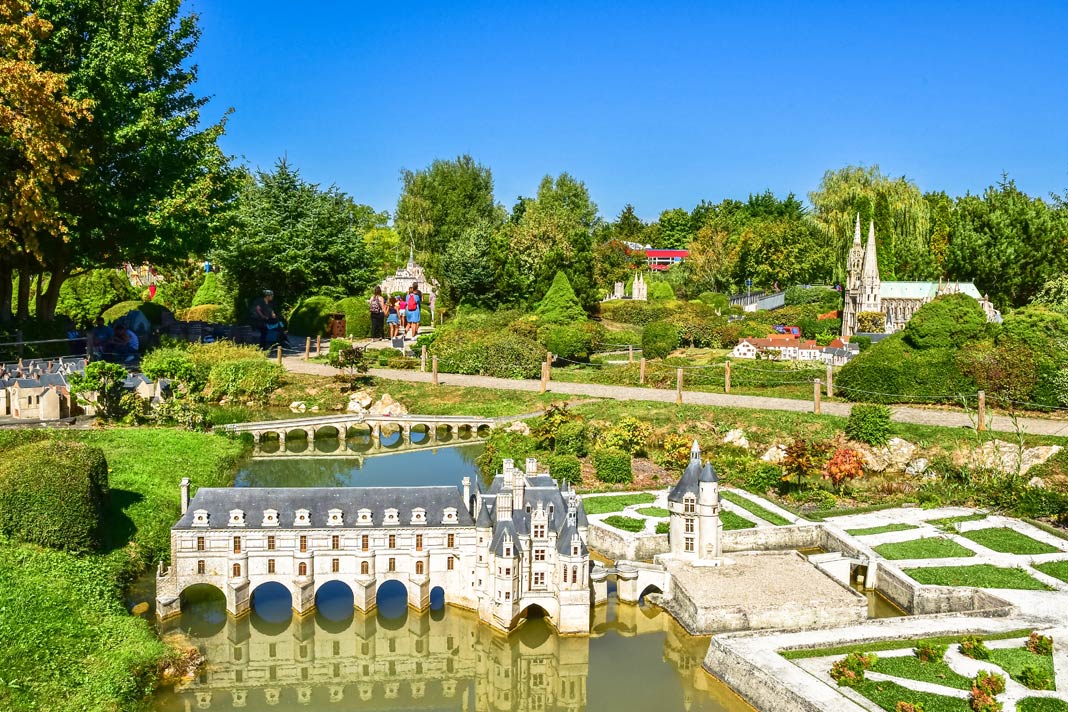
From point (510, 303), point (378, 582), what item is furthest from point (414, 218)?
point (378, 582)

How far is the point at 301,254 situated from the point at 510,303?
50.6 feet

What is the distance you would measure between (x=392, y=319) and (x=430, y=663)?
40195mm

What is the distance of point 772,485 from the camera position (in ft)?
104

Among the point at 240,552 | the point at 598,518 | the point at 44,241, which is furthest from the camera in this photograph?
the point at 44,241

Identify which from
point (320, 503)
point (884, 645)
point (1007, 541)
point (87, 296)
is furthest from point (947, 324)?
point (87, 296)

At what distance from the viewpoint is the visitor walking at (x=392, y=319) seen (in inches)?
2330

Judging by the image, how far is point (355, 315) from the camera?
6053 centimetres

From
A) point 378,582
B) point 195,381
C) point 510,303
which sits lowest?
point 378,582

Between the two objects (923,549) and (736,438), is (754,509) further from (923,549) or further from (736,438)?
(736,438)

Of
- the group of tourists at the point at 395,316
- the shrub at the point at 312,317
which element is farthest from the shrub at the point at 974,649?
the shrub at the point at 312,317

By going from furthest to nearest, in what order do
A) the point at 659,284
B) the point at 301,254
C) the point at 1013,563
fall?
the point at 659,284 → the point at 301,254 → the point at 1013,563

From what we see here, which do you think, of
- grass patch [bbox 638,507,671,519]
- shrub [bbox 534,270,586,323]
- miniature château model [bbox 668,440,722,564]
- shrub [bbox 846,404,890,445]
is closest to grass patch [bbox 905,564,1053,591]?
miniature château model [bbox 668,440,722,564]

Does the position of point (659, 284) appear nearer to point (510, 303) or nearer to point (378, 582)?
point (510, 303)

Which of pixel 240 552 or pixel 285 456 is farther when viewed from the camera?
pixel 285 456
